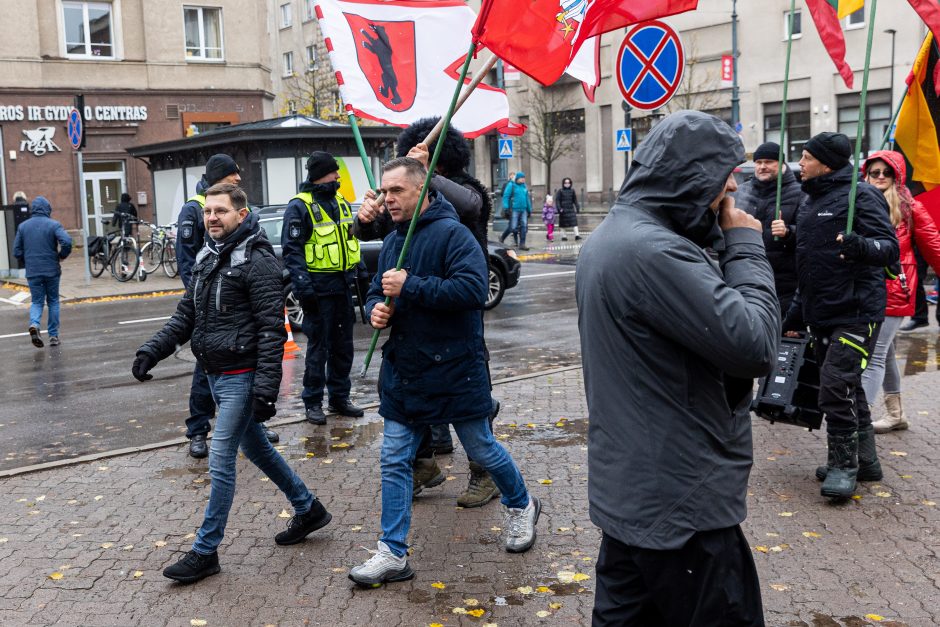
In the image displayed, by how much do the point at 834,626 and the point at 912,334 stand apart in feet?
28.0

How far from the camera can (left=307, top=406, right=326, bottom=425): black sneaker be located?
7953mm

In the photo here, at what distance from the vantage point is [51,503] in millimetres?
6152

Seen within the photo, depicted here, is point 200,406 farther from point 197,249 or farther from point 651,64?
point 651,64

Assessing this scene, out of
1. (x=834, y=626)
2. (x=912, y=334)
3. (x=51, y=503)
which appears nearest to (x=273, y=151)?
(x=912, y=334)

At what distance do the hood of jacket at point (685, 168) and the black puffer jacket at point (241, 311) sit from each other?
2.51 m

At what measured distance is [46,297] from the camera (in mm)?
13648

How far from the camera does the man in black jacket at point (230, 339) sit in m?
4.88

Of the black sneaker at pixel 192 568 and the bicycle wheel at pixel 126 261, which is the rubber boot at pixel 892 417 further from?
the bicycle wheel at pixel 126 261

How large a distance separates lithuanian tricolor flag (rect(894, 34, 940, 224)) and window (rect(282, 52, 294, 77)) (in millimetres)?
67788

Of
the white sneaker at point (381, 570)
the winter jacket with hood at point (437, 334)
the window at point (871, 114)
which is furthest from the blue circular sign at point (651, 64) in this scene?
the window at point (871, 114)

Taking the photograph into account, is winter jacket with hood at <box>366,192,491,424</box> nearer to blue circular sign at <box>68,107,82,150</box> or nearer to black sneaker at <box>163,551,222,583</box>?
black sneaker at <box>163,551,222,583</box>

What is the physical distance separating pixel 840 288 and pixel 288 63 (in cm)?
7007

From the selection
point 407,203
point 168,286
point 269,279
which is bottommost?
point 168,286

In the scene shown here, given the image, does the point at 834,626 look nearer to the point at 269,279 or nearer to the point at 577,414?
the point at 269,279
